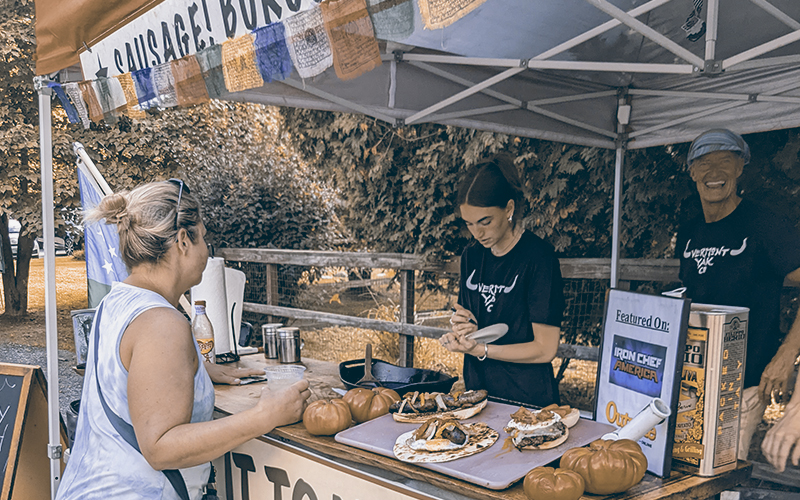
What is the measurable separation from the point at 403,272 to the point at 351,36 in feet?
12.8

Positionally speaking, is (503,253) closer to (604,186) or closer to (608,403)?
(608,403)

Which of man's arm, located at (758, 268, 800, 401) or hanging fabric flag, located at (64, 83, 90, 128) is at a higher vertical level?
hanging fabric flag, located at (64, 83, 90, 128)

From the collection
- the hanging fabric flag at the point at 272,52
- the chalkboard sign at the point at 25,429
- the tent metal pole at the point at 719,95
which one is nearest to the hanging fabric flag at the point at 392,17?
the hanging fabric flag at the point at 272,52

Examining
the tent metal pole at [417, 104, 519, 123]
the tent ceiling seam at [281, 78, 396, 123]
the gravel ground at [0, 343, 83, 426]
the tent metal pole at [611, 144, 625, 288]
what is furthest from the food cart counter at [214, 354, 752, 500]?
the gravel ground at [0, 343, 83, 426]

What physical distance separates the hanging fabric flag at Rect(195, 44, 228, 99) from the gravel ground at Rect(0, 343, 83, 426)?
245 inches

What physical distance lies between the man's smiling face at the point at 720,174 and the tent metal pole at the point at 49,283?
10.5ft

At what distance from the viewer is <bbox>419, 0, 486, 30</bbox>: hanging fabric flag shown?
4.21 feet

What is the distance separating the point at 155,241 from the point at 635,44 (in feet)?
8.88

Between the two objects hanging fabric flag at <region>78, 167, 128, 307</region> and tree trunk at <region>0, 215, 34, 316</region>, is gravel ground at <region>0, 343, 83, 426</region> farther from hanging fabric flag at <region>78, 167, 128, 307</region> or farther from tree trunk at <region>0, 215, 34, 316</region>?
hanging fabric flag at <region>78, 167, 128, 307</region>

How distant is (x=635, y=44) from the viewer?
316 centimetres

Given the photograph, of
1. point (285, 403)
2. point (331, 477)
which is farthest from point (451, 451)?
point (285, 403)

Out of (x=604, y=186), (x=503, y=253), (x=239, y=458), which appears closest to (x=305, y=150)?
(x=604, y=186)

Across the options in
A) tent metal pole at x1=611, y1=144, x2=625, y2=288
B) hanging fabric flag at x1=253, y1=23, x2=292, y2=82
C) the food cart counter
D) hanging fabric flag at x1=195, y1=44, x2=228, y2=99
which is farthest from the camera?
tent metal pole at x1=611, y1=144, x2=625, y2=288

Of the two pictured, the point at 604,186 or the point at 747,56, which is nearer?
the point at 747,56
